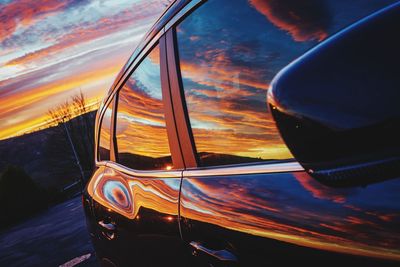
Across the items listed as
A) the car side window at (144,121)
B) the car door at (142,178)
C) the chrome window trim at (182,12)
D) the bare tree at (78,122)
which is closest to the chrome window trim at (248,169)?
the car door at (142,178)

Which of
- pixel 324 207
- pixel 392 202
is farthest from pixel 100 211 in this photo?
pixel 392 202

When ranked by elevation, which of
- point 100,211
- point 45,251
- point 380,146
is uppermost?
point 380,146

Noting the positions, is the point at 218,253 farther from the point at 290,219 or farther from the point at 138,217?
the point at 138,217

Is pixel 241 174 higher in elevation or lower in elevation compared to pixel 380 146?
lower

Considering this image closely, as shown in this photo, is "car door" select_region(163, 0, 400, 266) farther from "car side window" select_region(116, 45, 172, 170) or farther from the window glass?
"car side window" select_region(116, 45, 172, 170)

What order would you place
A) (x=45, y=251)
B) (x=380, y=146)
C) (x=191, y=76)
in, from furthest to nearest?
(x=45, y=251), (x=191, y=76), (x=380, y=146)

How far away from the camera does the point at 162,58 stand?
175 centimetres

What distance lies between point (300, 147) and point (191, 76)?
0.94 metres

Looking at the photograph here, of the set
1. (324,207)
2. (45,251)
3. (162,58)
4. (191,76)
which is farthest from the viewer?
(45,251)

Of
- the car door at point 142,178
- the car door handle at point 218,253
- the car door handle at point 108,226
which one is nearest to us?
the car door handle at point 218,253

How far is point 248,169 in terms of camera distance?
4.04 feet

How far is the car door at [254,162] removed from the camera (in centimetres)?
85

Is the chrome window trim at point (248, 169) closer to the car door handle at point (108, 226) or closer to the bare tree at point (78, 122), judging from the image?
the car door handle at point (108, 226)

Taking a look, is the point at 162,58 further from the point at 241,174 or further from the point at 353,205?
the point at 353,205
